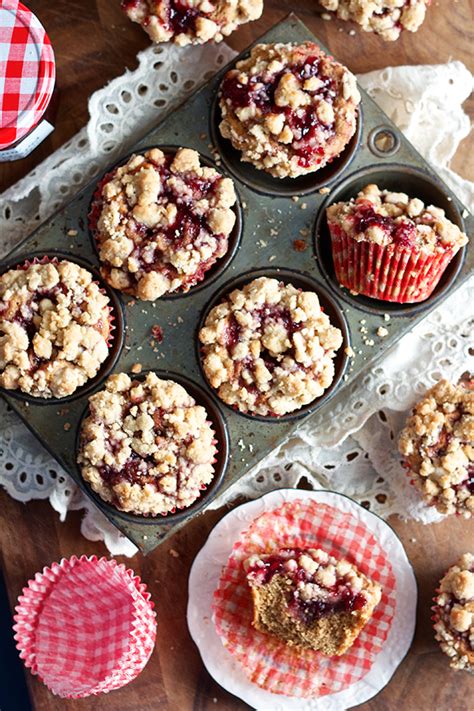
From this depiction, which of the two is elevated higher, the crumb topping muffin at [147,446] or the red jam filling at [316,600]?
the crumb topping muffin at [147,446]

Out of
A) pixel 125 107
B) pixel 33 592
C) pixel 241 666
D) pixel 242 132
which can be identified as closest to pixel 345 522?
pixel 241 666

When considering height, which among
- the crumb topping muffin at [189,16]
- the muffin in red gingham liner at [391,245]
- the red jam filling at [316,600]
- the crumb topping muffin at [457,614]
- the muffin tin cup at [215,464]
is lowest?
the crumb topping muffin at [457,614]

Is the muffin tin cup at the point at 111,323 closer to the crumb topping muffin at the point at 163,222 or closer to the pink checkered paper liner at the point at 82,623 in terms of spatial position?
the crumb topping muffin at the point at 163,222

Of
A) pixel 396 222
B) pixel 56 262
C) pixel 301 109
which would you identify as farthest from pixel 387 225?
pixel 56 262

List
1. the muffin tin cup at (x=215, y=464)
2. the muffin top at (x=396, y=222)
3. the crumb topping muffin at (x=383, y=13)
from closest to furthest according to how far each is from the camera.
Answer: the muffin top at (x=396, y=222)
the muffin tin cup at (x=215, y=464)
the crumb topping muffin at (x=383, y=13)

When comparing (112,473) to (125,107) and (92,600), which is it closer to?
(92,600)

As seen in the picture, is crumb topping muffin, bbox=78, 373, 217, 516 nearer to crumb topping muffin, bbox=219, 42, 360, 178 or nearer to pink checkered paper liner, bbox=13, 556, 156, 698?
pink checkered paper liner, bbox=13, 556, 156, 698

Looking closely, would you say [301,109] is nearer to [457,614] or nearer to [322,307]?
[322,307]

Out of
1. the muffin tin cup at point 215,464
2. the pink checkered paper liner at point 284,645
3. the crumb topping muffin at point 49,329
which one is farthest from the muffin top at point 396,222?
the pink checkered paper liner at point 284,645
